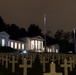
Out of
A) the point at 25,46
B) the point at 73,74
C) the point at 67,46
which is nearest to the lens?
the point at 73,74

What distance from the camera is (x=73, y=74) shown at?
14.5m

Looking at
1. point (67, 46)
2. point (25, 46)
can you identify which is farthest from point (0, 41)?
point (67, 46)

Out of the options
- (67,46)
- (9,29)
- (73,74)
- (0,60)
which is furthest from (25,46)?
(73,74)

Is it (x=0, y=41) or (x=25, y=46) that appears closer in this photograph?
(x=0, y=41)

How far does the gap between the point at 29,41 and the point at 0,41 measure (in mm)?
15615

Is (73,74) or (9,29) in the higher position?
(9,29)

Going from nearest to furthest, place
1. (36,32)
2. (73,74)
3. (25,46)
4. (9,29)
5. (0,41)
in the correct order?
(73,74) → (0,41) → (25,46) → (9,29) → (36,32)

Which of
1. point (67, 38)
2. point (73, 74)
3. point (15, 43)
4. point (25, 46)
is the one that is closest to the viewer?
point (73, 74)

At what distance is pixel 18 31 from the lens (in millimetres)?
91500

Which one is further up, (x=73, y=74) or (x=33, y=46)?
(x=33, y=46)

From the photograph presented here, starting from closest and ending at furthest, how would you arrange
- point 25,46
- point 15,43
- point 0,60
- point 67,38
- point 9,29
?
1. point 0,60
2. point 15,43
3. point 25,46
4. point 9,29
5. point 67,38

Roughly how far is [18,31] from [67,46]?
18.2m

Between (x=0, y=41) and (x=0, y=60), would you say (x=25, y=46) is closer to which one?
(x=0, y=41)

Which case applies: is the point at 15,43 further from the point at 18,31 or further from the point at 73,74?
the point at 73,74
